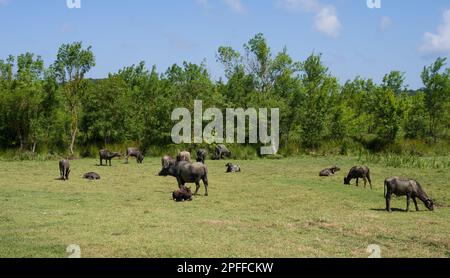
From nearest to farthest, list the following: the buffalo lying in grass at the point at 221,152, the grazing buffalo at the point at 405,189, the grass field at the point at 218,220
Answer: the grass field at the point at 218,220 < the grazing buffalo at the point at 405,189 < the buffalo lying in grass at the point at 221,152

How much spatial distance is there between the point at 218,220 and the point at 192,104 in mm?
32057

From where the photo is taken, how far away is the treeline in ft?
145

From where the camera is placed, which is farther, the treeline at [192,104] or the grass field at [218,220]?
the treeline at [192,104]

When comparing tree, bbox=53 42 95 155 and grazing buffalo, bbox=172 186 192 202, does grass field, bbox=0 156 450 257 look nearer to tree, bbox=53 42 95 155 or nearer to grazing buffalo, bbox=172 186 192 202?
grazing buffalo, bbox=172 186 192 202

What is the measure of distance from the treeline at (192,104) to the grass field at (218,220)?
Answer: 1938cm

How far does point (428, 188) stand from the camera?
2292cm

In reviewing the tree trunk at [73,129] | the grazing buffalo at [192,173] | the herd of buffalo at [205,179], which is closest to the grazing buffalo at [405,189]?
the herd of buffalo at [205,179]

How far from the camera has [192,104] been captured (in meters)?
46.3

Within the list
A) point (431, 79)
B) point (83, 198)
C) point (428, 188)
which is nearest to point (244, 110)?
point (431, 79)

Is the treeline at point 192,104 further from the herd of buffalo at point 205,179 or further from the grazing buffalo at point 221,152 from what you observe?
the herd of buffalo at point 205,179

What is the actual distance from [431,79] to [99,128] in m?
33.5

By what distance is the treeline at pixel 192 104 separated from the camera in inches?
1738

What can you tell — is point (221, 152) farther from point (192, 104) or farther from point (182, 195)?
point (182, 195)

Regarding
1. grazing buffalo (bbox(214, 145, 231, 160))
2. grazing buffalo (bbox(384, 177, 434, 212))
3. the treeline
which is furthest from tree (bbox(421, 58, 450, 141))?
grazing buffalo (bbox(384, 177, 434, 212))
